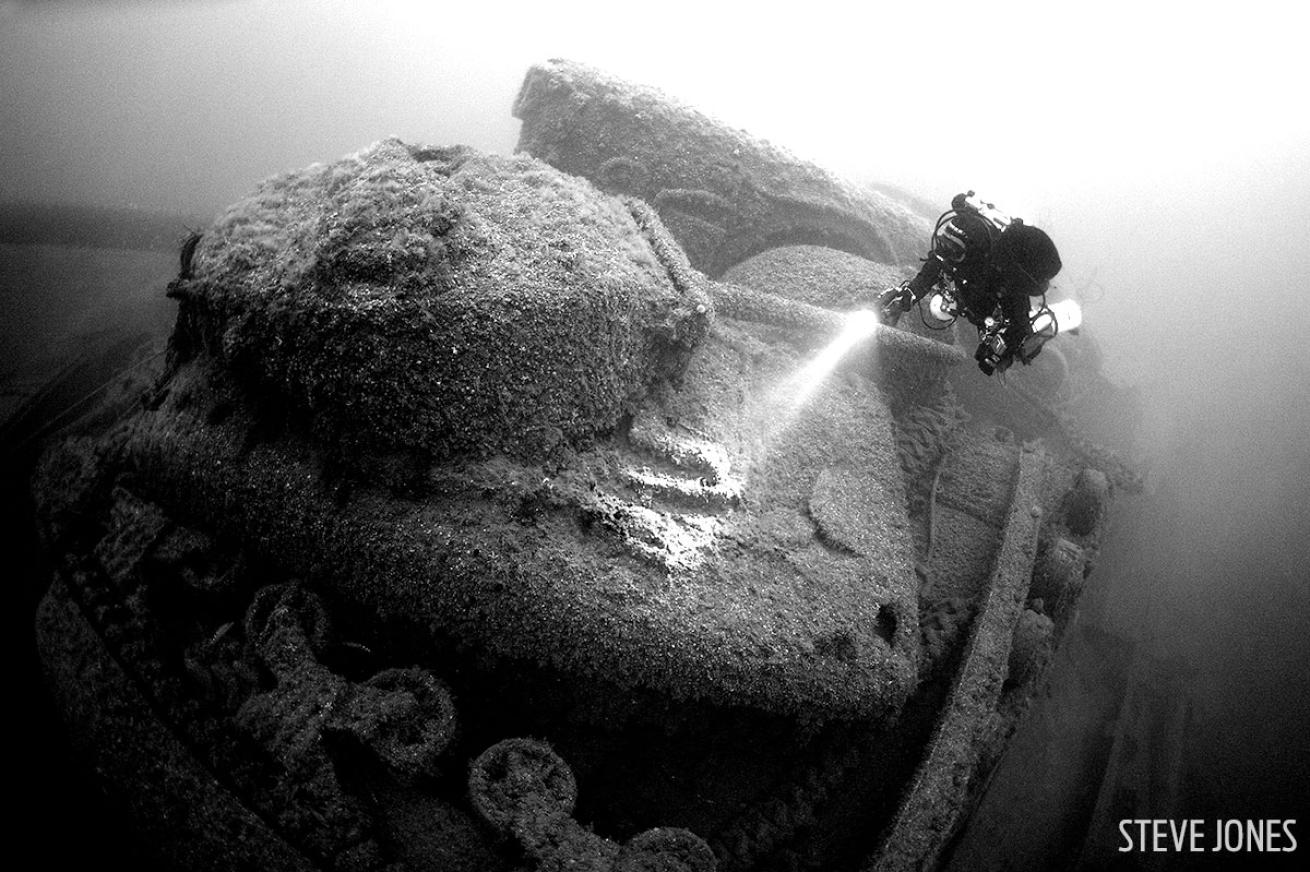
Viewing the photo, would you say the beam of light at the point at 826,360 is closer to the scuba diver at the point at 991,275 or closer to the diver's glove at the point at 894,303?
the diver's glove at the point at 894,303

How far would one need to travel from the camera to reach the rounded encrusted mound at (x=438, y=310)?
81.0 inches

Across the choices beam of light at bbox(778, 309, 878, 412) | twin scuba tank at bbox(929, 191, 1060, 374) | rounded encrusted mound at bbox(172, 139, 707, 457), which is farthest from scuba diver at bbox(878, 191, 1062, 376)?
rounded encrusted mound at bbox(172, 139, 707, 457)

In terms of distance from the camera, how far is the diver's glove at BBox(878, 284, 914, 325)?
13.0 ft

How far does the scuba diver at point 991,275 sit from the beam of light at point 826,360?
1.82 ft

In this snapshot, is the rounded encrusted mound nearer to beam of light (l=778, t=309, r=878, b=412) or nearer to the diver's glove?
beam of light (l=778, t=309, r=878, b=412)

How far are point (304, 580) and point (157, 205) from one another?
25071 mm

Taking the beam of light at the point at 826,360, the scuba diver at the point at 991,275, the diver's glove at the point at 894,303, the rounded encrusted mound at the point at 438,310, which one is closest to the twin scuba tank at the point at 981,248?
the scuba diver at the point at 991,275

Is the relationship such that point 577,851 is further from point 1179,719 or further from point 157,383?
point 1179,719

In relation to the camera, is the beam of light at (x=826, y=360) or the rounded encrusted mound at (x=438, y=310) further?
the beam of light at (x=826, y=360)

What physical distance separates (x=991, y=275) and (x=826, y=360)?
43.2 inches

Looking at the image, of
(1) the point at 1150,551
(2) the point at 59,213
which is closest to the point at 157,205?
(2) the point at 59,213

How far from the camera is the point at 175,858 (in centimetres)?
192

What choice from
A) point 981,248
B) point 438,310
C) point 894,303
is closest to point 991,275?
point 981,248

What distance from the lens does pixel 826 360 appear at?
11.7 ft
